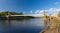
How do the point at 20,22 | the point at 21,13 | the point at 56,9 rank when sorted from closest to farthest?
the point at 56,9
the point at 21,13
the point at 20,22

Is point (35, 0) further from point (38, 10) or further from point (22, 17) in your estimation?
point (22, 17)

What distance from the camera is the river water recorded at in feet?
21.9

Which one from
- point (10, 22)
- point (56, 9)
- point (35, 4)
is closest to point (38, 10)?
point (35, 4)

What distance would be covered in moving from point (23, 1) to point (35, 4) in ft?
2.21

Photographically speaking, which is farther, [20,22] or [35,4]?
[20,22]

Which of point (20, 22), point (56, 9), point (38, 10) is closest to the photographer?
point (56, 9)

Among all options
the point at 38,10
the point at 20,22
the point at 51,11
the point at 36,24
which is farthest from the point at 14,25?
the point at 51,11

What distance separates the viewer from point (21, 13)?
6875mm

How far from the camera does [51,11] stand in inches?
235

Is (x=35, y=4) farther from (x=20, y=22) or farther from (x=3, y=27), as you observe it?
(x=3, y=27)

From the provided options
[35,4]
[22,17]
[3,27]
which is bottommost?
[3,27]

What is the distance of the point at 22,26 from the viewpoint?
7117 mm

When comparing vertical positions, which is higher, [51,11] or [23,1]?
[23,1]

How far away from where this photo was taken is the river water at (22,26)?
6668 millimetres
